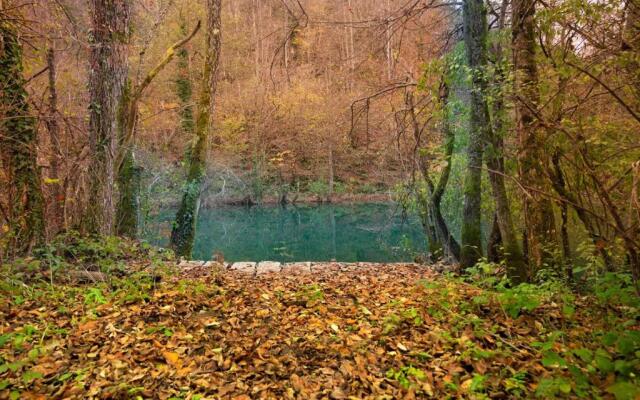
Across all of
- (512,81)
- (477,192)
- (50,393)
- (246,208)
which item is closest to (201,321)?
(50,393)

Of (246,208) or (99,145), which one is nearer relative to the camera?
(99,145)

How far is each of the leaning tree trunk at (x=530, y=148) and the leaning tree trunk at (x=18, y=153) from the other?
4.85m

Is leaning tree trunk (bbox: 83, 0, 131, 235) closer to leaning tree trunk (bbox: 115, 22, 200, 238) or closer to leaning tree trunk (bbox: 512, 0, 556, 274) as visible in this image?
leaning tree trunk (bbox: 115, 22, 200, 238)

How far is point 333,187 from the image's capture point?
25766 millimetres

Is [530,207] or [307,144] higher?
[307,144]

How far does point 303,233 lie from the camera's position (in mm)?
18312

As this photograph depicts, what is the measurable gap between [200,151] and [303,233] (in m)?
10.5

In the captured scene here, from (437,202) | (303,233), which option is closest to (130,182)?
(437,202)

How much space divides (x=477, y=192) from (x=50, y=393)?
202 inches

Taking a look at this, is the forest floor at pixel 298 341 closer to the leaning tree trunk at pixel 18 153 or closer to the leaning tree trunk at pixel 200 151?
the leaning tree trunk at pixel 18 153

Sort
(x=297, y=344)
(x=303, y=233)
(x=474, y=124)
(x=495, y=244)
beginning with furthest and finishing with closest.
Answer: (x=303, y=233) → (x=474, y=124) → (x=495, y=244) → (x=297, y=344)

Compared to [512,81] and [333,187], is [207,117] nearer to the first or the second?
[512,81]

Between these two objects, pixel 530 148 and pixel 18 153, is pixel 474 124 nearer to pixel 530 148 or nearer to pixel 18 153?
pixel 530 148

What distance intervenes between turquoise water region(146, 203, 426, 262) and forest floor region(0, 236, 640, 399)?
16.1 ft
